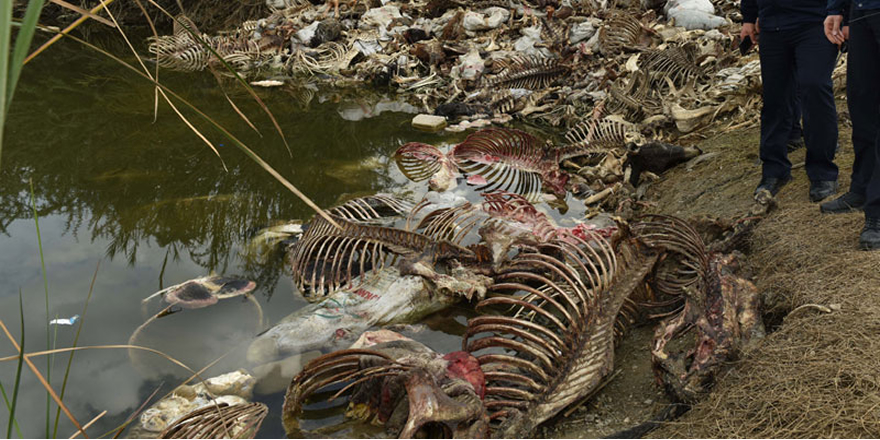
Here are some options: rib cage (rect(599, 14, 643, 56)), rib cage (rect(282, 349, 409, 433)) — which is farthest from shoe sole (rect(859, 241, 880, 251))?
rib cage (rect(599, 14, 643, 56))

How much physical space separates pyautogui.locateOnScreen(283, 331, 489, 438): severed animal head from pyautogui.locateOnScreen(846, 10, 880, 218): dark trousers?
1.87 metres

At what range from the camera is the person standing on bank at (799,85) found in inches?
125

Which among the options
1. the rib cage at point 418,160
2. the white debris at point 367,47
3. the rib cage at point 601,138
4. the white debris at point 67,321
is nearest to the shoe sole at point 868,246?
the rib cage at point 601,138

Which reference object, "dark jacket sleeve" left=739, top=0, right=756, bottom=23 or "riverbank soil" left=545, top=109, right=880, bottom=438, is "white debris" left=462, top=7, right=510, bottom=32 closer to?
"dark jacket sleeve" left=739, top=0, right=756, bottom=23

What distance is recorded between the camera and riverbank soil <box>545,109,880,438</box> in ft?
5.65

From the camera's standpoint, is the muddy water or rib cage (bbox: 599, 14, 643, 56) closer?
the muddy water

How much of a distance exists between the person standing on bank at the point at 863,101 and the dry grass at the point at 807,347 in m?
0.13

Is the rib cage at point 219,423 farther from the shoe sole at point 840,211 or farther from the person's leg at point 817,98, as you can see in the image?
the person's leg at point 817,98

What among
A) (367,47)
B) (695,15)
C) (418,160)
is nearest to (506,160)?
(418,160)

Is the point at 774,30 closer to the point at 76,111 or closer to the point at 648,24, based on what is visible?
the point at 648,24

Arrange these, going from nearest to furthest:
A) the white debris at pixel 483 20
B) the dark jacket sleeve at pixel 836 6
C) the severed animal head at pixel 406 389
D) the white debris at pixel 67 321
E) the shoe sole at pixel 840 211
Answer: the severed animal head at pixel 406 389
the dark jacket sleeve at pixel 836 6
the shoe sole at pixel 840 211
the white debris at pixel 67 321
the white debris at pixel 483 20

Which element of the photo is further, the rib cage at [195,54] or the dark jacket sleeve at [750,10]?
the rib cage at [195,54]

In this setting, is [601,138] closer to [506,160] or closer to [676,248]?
[506,160]

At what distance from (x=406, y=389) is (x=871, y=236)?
199cm
